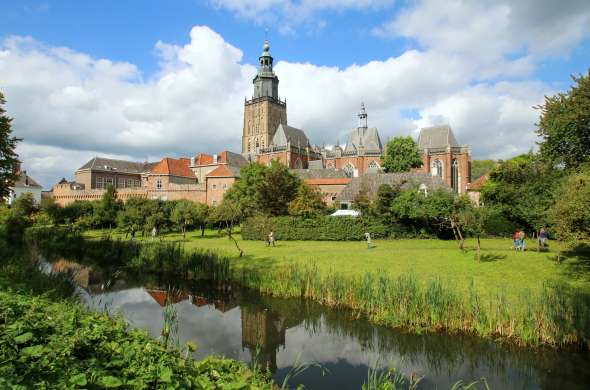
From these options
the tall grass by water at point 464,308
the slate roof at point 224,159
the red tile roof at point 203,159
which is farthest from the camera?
the red tile roof at point 203,159

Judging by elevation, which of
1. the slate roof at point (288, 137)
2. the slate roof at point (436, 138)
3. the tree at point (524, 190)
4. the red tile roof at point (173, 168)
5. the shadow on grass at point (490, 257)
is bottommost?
the shadow on grass at point (490, 257)

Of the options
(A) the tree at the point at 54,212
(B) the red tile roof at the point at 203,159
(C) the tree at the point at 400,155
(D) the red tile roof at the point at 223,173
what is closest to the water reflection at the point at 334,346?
(A) the tree at the point at 54,212

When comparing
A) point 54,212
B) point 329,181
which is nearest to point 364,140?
point 329,181

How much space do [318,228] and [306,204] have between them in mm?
2357

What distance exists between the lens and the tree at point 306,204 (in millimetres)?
30484

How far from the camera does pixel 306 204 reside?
1214 inches

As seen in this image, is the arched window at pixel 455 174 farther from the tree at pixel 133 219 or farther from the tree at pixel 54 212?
the tree at pixel 54 212

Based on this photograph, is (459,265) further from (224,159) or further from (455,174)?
(224,159)

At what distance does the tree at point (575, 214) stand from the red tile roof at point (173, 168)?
50527mm

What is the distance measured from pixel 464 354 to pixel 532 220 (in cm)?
2400

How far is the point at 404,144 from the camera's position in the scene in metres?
54.0

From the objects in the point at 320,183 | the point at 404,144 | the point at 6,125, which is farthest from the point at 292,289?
the point at 404,144

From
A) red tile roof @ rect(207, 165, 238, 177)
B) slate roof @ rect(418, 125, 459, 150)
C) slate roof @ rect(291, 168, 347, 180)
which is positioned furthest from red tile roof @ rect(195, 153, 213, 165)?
slate roof @ rect(418, 125, 459, 150)

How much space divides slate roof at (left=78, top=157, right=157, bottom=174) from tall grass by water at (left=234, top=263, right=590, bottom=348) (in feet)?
221
